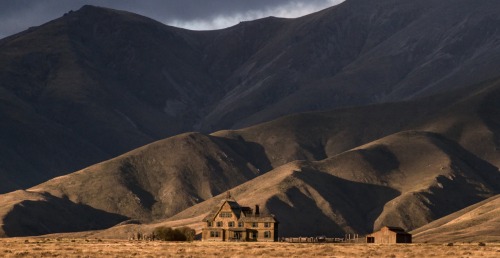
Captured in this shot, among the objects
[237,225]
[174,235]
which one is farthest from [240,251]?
[237,225]

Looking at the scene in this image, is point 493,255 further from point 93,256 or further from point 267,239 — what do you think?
point 267,239

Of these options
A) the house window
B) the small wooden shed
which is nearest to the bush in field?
the house window

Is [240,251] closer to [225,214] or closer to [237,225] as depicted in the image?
[237,225]

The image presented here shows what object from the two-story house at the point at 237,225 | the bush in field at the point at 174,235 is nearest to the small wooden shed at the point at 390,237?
the two-story house at the point at 237,225

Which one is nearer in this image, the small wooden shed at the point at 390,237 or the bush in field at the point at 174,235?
the small wooden shed at the point at 390,237

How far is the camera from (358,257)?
108 metres

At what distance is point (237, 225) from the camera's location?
17362 centimetres

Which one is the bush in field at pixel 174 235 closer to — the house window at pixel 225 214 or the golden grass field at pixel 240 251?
the house window at pixel 225 214

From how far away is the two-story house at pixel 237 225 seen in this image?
169000mm

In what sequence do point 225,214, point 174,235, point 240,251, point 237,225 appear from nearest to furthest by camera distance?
point 240,251
point 174,235
point 237,225
point 225,214

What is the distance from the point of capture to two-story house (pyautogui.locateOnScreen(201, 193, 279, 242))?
169000 mm

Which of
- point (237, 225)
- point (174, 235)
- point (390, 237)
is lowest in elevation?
point (390, 237)

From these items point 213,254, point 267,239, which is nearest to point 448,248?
point 213,254

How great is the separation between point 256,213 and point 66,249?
210ft
